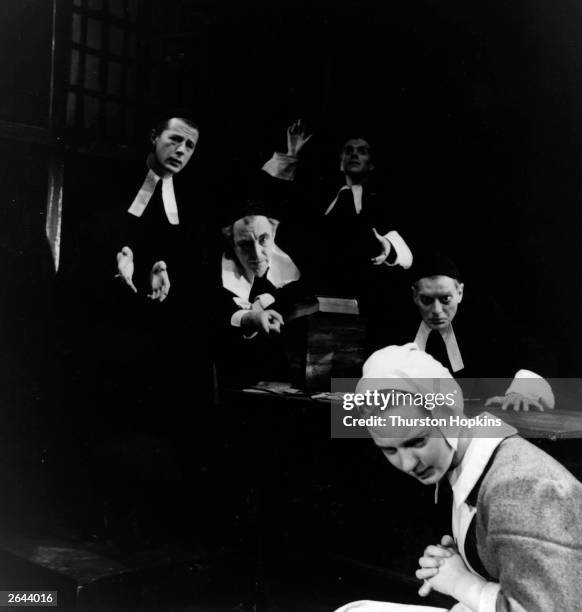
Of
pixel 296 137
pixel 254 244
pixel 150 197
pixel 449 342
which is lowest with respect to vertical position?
pixel 449 342

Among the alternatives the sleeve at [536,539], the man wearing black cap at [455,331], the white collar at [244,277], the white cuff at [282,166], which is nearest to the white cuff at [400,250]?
the man wearing black cap at [455,331]

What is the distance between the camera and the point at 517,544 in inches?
93.0

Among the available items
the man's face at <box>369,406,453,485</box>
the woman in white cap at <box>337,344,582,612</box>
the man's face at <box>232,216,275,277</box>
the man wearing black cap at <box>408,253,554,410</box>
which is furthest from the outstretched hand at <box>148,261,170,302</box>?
the man's face at <box>369,406,453,485</box>

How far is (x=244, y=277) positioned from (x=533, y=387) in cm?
168

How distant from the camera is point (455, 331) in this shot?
4.41 m

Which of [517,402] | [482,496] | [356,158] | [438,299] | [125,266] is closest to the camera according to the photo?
[482,496]

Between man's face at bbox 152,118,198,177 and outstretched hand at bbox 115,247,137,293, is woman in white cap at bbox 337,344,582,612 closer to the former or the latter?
outstretched hand at bbox 115,247,137,293

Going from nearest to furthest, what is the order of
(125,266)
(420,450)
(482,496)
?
(482,496) → (420,450) → (125,266)

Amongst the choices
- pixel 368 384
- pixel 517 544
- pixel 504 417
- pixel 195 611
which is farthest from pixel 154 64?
pixel 517 544

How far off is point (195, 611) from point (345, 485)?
101 cm

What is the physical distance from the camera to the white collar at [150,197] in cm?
434

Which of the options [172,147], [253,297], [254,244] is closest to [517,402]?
[253,297]

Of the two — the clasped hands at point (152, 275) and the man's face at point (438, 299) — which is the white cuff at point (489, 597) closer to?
the man's face at point (438, 299)

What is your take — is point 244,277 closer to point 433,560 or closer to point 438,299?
point 438,299
